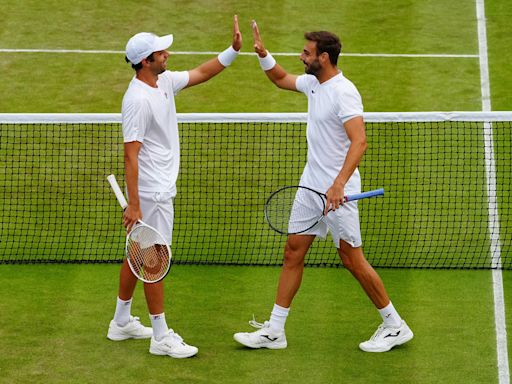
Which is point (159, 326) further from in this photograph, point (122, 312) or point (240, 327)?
point (240, 327)

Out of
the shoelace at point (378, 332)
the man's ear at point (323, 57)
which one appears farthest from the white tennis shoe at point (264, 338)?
the man's ear at point (323, 57)

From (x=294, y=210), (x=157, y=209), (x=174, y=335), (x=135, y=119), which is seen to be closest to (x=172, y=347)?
(x=174, y=335)

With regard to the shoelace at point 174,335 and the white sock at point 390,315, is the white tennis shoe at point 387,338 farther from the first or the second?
the shoelace at point 174,335

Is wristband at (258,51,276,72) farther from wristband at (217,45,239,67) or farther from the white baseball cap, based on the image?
the white baseball cap

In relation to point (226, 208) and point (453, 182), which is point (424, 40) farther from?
point (226, 208)

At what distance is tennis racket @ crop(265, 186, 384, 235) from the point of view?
406 inches

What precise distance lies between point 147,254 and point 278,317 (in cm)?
119

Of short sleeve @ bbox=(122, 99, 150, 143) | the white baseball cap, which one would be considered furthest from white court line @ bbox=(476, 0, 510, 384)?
the white baseball cap

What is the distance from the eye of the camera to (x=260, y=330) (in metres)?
10.5

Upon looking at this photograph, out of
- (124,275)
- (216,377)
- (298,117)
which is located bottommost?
(216,377)

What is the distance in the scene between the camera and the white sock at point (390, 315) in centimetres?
1047

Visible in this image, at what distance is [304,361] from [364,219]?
321cm

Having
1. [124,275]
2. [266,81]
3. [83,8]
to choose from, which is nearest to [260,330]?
[124,275]

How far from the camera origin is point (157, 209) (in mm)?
10148
